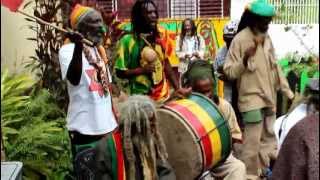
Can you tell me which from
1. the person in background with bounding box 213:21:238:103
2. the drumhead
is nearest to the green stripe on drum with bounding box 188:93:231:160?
the drumhead

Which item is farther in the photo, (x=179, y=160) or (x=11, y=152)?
(x=11, y=152)

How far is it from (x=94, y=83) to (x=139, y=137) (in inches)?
15.0

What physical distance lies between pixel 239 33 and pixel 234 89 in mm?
694

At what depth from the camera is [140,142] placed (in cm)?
400

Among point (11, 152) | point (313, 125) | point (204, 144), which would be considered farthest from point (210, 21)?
point (313, 125)

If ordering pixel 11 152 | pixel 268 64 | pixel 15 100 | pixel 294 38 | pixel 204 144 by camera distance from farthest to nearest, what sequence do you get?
pixel 15 100 < pixel 11 152 < pixel 204 144 < pixel 268 64 < pixel 294 38

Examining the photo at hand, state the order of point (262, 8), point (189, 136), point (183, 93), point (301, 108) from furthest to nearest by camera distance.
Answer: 1. point (183, 93)
2. point (189, 136)
3. point (262, 8)
4. point (301, 108)

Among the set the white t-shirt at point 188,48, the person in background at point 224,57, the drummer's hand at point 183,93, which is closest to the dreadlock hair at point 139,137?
the drummer's hand at point 183,93

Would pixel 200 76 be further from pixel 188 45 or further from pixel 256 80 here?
pixel 188 45

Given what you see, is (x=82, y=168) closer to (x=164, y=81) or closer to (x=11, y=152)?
(x=11, y=152)

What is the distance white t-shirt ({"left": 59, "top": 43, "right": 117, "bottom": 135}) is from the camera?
3.91 meters

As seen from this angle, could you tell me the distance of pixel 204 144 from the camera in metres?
4.29

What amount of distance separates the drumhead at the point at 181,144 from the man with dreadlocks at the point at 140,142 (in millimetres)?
235

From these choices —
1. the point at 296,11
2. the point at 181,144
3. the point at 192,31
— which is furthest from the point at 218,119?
the point at 296,11
